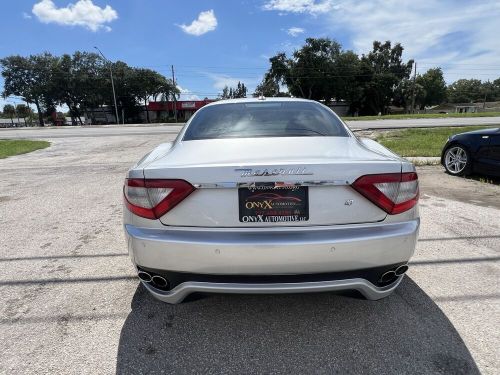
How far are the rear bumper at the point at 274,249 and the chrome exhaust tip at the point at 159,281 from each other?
4.1 inches

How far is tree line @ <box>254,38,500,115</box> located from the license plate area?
64.3 m

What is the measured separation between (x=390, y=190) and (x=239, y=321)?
133 centimetres

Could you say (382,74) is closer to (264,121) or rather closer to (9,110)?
(264,121)

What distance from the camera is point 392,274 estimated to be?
2.29m

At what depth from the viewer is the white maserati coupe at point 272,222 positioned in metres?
2.07

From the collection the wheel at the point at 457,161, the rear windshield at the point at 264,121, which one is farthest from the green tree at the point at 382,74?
the rear windshield at the point at 264,121

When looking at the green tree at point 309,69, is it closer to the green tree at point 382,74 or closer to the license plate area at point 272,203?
the green tree at point 382,74

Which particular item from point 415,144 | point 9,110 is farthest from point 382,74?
point 9,110

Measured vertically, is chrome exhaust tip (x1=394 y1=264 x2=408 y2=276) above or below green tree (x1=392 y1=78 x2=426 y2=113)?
below

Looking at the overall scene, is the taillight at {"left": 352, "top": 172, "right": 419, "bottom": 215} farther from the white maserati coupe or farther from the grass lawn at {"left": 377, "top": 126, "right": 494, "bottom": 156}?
the grass lawn at {"left": 377, "top": 126, "right": 494, "bottom": 156}

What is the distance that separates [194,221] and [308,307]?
3.87ft

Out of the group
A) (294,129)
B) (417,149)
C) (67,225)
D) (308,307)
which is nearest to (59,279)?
(67,225)

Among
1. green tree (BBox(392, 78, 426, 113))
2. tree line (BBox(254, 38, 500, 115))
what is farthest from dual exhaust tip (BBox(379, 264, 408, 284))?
green tree (BBox(392, 78, 426, 113))

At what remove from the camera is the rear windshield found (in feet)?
9.89
